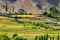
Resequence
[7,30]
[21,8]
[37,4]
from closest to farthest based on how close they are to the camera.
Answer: [7,30]
[21,8]
[37,4]

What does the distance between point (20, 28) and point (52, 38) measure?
13124 mm

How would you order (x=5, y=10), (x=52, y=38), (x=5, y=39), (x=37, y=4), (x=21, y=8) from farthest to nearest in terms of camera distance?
(x=37, y=4), (x=21, y=8), (x=5, y=10), (x=52, y=38), (x=5, y=39)

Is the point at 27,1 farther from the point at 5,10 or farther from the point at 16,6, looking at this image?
the point at 5,10

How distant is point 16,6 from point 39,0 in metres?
15.8

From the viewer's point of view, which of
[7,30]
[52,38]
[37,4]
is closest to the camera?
[52,38]

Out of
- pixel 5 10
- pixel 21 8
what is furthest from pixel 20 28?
pixel 21 8

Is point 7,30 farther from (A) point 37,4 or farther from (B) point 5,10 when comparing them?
(A) point 37,4

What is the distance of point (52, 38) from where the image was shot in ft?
172

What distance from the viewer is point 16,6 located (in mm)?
123625

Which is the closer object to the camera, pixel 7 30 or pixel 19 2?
pixel 7 30

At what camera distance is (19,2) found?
126562 millimetres

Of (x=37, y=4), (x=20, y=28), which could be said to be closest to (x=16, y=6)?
(x=37, y=4)

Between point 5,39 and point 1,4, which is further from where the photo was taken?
point 1,4

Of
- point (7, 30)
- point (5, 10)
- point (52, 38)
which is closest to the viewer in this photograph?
point (52, 38)
